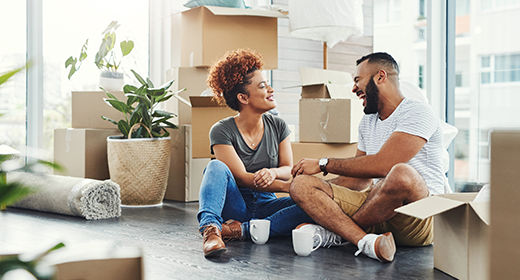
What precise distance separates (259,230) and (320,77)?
→ 3.91 feet

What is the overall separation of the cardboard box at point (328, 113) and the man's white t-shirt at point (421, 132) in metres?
0.55

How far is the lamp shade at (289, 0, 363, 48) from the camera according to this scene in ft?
9.30

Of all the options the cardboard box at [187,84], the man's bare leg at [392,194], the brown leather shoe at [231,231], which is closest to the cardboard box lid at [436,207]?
the man's bare leg at [392,194]

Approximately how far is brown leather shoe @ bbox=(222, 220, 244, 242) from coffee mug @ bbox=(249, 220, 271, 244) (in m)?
0.06

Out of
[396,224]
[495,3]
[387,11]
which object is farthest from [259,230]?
[387,11]

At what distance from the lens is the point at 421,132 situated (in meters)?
1.61

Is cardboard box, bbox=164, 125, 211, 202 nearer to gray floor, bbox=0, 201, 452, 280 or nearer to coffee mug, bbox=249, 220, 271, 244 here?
gray floor, bbox=0, 201, 452, 280

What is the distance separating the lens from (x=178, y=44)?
129 inches

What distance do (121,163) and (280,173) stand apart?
1214mm

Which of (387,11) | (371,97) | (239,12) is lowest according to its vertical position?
(371,97)

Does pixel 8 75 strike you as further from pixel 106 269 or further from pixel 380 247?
pixel 380 247

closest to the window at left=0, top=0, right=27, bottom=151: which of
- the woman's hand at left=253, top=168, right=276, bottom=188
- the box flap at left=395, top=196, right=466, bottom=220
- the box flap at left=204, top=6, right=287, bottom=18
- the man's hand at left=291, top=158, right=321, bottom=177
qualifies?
the box flap at left=204, top=6, right=287, bottom=18

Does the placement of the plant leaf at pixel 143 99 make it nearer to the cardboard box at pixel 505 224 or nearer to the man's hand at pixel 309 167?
the man's hand at pixel 309 167

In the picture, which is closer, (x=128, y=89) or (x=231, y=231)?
(x=231, y=231)
